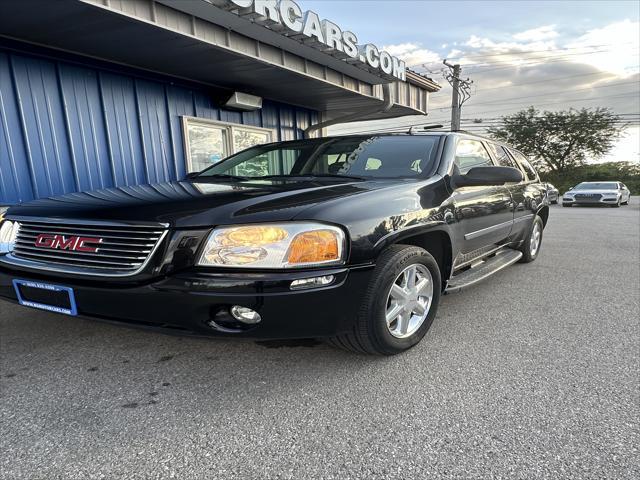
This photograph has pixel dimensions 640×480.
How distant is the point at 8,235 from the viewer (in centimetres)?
242

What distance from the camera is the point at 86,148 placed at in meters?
5.23

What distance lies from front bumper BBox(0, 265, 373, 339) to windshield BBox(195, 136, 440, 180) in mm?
1145

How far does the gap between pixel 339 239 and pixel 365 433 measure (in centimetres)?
88

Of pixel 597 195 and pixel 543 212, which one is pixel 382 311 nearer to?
pixel 543 212

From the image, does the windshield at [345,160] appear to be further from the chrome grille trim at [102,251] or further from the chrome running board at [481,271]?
the chrome grille trim at [102,251]

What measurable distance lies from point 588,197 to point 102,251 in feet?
69.3

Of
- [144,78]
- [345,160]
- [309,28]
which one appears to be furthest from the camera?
[144,78]

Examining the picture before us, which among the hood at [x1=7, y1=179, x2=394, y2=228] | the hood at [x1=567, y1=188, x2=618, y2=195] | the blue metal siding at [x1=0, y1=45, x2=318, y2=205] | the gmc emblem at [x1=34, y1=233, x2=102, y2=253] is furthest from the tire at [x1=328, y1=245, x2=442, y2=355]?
the hood at [x1=567, y1=188, x2=618, y2=195]

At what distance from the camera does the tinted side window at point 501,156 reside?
401 centimetres

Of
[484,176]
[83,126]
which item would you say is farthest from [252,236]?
[83,126]

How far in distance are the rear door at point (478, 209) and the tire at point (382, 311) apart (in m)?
0.69

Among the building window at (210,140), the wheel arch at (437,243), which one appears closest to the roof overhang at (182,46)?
the building window at (210,140)

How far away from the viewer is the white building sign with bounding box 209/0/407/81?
4.29 metres

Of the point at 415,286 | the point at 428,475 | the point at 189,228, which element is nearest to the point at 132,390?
the point at 189,228
